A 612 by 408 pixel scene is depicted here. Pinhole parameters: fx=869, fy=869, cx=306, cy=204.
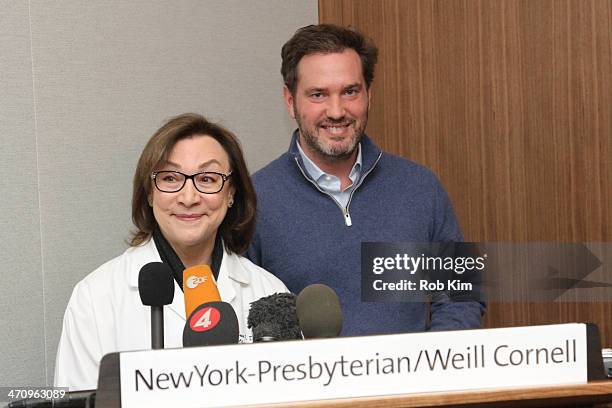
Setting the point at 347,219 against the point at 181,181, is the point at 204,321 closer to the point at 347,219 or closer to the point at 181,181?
the point at 181,181

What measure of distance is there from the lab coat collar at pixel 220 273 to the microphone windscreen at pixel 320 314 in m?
0.84

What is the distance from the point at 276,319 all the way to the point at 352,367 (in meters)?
0.41

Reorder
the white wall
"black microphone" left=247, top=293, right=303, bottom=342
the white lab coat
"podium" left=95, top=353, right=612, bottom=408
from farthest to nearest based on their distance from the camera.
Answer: the white wall → the white lab coat → "black microphone" left=247, top=293, right=303, bottom=342 → "podium" left=95, top=353, right=612, bottom=408

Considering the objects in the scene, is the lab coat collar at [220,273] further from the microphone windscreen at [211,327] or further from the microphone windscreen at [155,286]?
the microphone windscreen at [211,327]

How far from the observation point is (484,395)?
1.14 m

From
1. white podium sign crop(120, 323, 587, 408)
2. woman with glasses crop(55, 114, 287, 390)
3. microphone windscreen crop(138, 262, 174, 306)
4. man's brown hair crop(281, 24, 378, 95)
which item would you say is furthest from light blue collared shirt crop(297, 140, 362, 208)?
white podium sign crop(120, 323, 587, 408)

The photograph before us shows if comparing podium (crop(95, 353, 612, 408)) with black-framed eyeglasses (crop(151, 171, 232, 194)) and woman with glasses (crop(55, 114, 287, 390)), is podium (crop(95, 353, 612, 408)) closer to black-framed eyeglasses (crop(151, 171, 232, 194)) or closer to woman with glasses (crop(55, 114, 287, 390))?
woman with glasses (crop(55, 114, 287, 390))

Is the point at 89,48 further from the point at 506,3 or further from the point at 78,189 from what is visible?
the point at 506,3

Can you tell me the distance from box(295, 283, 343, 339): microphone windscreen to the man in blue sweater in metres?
1.22

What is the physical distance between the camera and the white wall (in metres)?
2.34

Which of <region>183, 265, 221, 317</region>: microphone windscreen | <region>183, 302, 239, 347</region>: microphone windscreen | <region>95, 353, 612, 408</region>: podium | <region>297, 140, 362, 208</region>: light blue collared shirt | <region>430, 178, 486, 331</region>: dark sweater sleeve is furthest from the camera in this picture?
<region>297, 140, 362, 208</region>: light blue collared shirt

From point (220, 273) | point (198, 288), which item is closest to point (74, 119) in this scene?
point (220, 273)

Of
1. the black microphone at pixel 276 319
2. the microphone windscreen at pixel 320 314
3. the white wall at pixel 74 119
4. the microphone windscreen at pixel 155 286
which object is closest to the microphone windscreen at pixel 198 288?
the black microphone at pixel 276 319

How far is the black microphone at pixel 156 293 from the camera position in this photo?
127 centimetres
